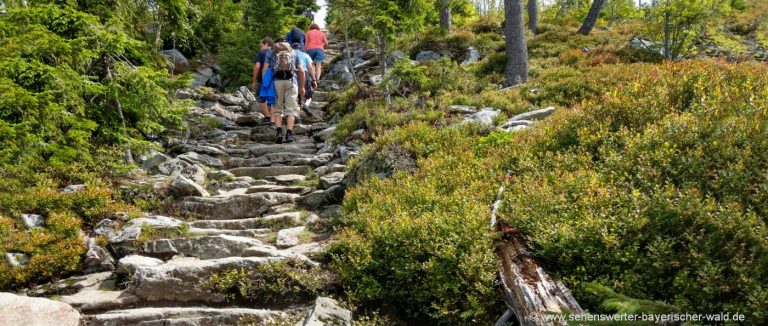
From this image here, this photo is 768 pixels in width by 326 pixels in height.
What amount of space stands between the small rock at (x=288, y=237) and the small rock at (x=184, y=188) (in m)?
2.49

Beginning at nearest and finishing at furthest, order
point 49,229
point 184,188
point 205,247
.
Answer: point 205,247, point 49,229, point 184,188

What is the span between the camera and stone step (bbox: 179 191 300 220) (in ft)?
26.1

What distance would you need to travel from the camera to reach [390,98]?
12.6 meters

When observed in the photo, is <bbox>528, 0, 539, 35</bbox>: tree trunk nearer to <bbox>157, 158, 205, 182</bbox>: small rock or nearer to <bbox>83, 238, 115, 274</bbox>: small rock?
<bbox>157, 158, 205, 182</bbox>: small rock

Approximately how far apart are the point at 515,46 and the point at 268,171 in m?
8.06

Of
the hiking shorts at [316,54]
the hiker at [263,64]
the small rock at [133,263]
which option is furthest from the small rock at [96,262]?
the hiking shorts at [316,54]

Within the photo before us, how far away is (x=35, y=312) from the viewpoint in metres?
4.70

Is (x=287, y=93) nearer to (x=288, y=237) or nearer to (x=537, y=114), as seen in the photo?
(x=288, y=237)

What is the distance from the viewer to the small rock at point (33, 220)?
6523 millimetres

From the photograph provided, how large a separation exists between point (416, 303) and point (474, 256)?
2.75 feet

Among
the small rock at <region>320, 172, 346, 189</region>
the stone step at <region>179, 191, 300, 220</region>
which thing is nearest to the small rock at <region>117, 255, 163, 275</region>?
the stone step at <region>179, 191, 300, 220</region>

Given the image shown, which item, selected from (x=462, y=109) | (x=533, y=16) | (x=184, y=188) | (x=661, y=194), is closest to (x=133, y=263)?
(x=184, y=188)

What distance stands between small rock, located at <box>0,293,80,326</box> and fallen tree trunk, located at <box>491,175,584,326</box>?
14.8 ft

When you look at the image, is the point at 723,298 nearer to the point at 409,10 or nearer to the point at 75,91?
the point at 75,91
